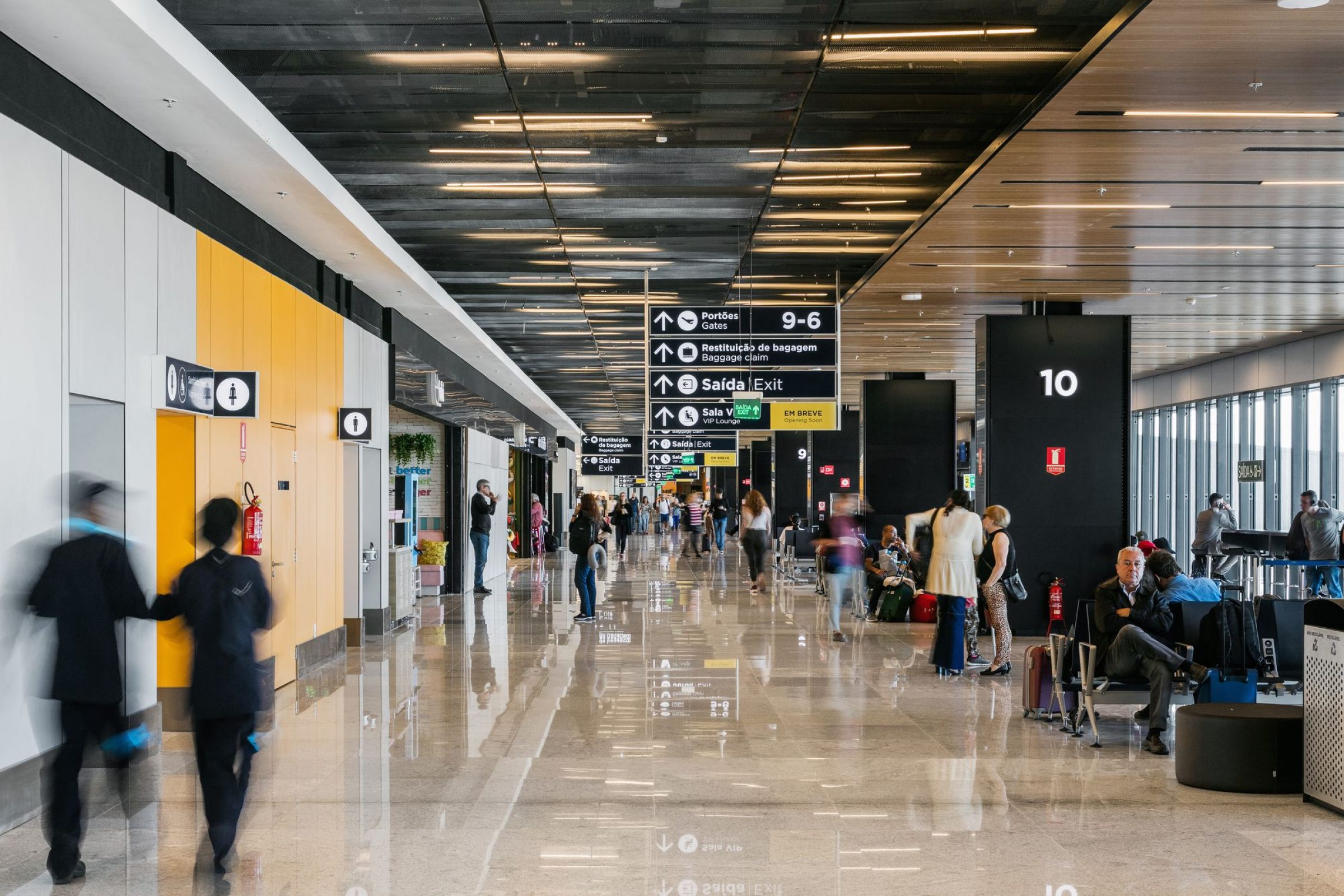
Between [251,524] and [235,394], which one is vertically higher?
[235,394]

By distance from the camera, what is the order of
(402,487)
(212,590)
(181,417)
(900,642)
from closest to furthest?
(212,590) < (181,417) < (900,642) < (402,487)

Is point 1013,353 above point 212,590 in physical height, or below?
above

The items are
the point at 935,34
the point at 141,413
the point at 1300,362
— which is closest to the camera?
the point at 935,34

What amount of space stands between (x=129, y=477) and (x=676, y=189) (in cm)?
548

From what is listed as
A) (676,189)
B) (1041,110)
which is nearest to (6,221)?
(1041,110)

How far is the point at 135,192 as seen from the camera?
24.0ft

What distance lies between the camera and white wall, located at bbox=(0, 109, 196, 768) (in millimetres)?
5633

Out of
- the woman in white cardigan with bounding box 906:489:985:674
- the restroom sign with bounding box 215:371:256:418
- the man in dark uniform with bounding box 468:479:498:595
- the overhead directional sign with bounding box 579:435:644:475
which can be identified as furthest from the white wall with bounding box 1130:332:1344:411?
the overhead directional sign with bounding box 579:435:644:475

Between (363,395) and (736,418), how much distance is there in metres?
4.79

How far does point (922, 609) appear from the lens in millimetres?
15633

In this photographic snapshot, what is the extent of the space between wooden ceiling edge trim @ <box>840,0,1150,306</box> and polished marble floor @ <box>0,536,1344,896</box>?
380 cm

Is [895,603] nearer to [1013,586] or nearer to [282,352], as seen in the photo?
[1013,586]

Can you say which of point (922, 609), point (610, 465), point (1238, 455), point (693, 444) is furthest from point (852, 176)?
point (610, 465)

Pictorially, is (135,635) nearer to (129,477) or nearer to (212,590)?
(129,477)
